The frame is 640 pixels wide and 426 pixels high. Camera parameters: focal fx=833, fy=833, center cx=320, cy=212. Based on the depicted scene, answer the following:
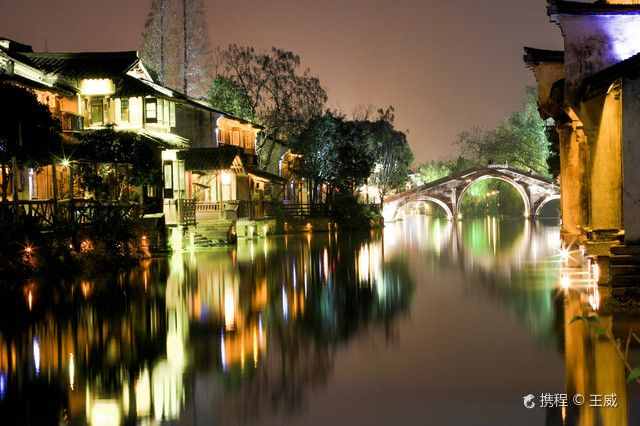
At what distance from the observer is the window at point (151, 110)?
4204 centimetres

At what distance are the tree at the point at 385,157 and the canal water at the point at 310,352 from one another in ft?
189

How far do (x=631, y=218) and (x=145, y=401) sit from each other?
10008mm

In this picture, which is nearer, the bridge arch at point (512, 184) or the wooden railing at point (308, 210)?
the wooden railing at point (308, 210)

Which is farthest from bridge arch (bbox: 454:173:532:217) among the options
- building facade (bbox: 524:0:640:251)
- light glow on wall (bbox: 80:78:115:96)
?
building facade (bbox: 524:0:640:251)

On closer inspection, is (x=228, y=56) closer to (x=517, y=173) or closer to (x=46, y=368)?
(x=517, y=173)

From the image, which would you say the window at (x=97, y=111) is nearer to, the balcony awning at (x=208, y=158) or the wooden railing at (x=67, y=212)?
the balcony awning at (x=208, y=158)

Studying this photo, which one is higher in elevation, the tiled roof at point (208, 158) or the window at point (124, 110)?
the window at point (124, 110)

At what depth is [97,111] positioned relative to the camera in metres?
41.2

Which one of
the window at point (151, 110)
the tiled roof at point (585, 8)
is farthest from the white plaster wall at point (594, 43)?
the window at point (151, 110)

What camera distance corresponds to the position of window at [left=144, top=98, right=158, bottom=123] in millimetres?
42037

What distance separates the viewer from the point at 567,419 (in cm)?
806

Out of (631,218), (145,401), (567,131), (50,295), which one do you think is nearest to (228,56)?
(567,131)

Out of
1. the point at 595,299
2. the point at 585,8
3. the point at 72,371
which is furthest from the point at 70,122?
the point at 72,371

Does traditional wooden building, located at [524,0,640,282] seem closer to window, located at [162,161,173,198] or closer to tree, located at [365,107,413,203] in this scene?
window, located at [162,161,173,198]
